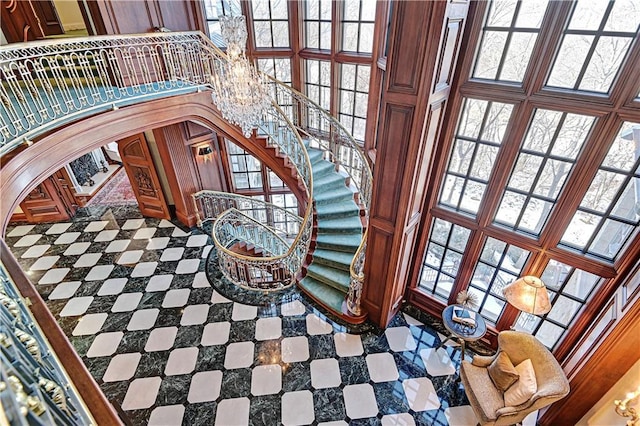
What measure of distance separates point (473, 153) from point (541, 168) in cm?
68

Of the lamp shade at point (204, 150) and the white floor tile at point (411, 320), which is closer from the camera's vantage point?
Answer: the white floor tile at point (411, 320)

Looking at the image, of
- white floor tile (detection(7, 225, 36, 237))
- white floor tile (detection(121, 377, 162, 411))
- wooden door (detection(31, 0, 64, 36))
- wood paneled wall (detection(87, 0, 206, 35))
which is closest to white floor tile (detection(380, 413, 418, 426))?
white floor tile (detection(121, 377, 162, 411))

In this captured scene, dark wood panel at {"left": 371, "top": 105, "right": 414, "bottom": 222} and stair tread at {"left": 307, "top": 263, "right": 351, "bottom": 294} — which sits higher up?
dark wood panel at {"left": 371, "top": 105, "right": 414, "bottom": 222}

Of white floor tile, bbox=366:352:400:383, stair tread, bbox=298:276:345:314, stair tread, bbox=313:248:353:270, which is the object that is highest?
stair tread, bbox=313:248:353:270

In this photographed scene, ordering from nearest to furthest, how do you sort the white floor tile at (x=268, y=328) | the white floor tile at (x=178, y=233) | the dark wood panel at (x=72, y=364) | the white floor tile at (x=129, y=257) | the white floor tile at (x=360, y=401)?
the dark wood panel at (x=72, y=364) < the white floor tile at (x=360, y=401) < the white floor tile at (x=268, y=328) < the white floor tile at (x=129, y=257) < the white floor tile at (x=178, y=233)

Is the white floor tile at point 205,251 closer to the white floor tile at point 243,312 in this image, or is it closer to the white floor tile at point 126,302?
the white floor tile at point 126,302

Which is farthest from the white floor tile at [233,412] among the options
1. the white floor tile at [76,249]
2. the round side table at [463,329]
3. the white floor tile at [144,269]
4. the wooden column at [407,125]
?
the white floor tile at [76,249]

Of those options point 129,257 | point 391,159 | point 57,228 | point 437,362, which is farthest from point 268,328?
point 57,228

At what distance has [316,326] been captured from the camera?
15.6ft

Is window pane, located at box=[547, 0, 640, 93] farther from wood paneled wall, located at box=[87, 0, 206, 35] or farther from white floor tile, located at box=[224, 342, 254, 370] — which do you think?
wood paneled wall, located at box=[87, 0, 206, 35]

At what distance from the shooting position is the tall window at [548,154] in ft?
9.04

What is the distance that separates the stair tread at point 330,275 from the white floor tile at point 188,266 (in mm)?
2124

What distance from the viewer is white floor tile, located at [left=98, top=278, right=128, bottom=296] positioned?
533cm

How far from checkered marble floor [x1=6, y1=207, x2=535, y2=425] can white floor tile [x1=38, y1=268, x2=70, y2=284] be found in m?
0.02
